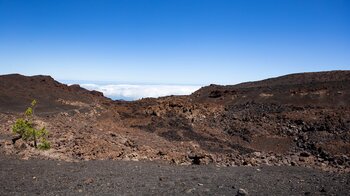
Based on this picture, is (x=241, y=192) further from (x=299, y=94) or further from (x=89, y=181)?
(x=299, y=94)

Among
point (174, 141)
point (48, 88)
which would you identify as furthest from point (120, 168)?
point (48, 88)

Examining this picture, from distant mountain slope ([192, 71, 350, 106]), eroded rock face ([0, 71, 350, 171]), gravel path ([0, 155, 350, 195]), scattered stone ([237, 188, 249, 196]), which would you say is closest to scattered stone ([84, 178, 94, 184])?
gravel path ([0, 155, 350, 195])

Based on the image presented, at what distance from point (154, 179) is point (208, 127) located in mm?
18702

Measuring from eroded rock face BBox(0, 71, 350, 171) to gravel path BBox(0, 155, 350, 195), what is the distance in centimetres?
188

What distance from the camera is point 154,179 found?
10852 millimetres

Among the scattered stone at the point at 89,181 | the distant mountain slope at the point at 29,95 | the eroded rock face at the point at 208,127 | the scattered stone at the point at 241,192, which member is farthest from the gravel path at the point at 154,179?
the distant mountain slope at the point at 29,95

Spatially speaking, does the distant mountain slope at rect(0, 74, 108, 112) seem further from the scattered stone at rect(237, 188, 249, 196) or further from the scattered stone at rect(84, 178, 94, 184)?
the scattered stone at rect(237, 188, 249, 196)

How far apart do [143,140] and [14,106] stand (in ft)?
47.9

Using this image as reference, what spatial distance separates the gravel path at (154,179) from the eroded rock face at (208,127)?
188 centimetres

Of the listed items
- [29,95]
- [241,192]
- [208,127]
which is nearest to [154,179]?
[241,192]

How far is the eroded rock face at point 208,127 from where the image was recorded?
614 inches

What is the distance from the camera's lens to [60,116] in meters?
28.5

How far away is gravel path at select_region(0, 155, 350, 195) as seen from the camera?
9359 millimetres

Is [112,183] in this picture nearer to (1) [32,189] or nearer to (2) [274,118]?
(1) [32,189]
